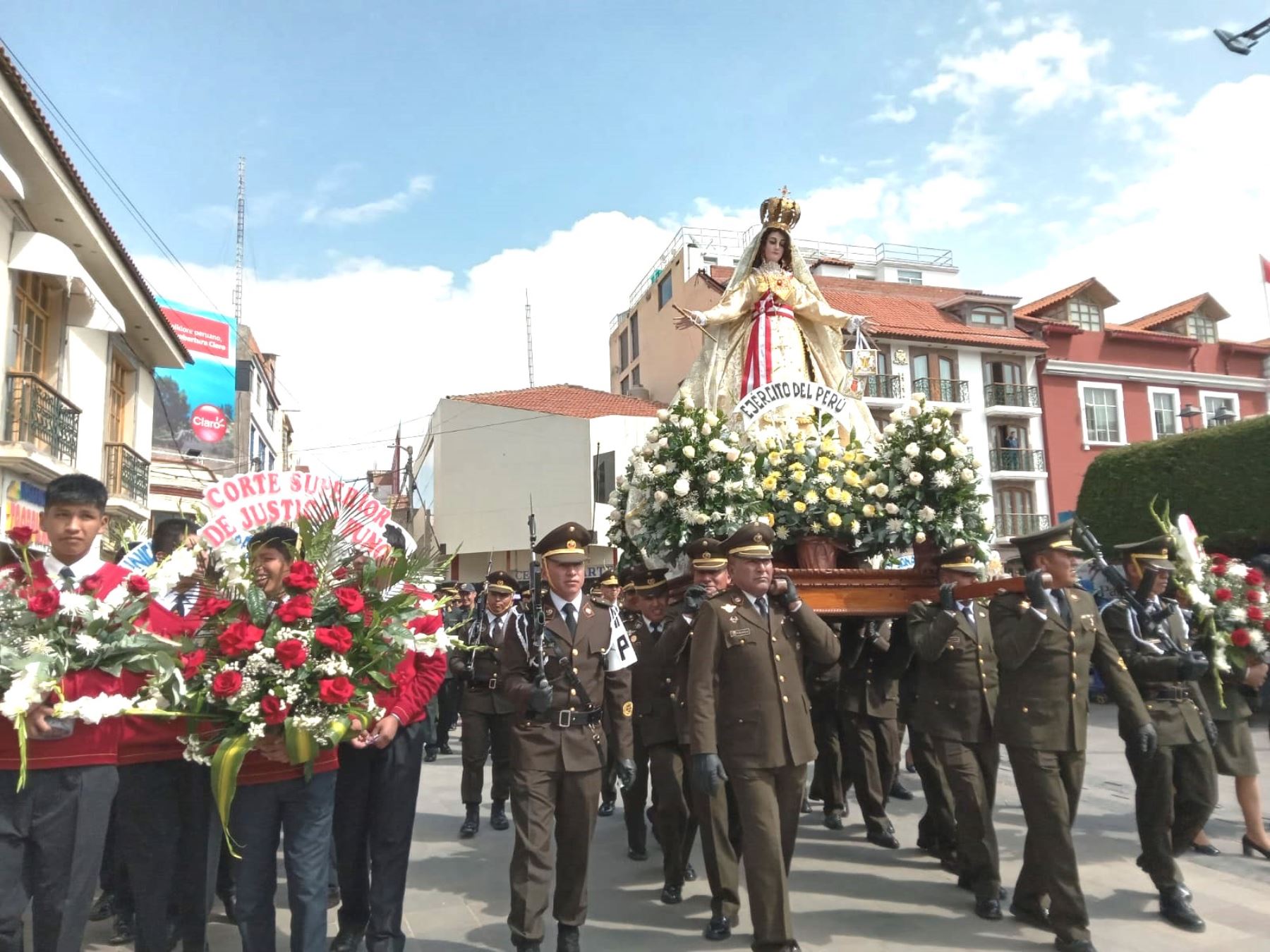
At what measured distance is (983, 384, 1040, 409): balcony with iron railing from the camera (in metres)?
31.1

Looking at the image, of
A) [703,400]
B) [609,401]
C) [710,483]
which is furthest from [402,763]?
[609,401]

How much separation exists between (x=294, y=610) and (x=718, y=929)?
2685 mm

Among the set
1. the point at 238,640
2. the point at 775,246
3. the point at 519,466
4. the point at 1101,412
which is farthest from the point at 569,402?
the point at 238,640

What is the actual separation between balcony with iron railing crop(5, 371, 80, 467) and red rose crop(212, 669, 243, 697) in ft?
31.5

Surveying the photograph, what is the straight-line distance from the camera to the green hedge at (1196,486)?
50.6 ft

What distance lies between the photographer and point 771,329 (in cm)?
768

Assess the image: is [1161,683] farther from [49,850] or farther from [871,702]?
[49,850]

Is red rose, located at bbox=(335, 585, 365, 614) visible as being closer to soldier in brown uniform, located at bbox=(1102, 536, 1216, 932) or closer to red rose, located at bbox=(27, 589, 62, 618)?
red rose, located at bbox=(27, 589, 62, 618)

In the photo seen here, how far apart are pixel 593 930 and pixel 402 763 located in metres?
1.37

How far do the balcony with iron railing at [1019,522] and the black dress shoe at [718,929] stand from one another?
27938 millimetres

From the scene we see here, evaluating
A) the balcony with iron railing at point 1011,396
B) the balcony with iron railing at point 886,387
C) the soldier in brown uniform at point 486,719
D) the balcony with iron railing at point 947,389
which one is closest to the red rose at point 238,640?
the soldier in brown uniform at point 486,719

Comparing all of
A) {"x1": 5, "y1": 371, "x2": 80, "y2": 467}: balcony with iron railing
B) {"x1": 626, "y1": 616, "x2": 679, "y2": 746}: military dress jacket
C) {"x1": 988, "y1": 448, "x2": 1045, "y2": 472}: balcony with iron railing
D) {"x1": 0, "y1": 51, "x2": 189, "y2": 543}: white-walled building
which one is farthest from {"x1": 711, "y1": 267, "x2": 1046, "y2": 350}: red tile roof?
A: {"x1": 626, "y1": 616, "x2": 679, "y2": 746}: military dress jacket

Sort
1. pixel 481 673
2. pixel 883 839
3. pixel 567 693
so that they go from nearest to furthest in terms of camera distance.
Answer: pixel 567 693 < pixel 883 839 < pixel 481 673

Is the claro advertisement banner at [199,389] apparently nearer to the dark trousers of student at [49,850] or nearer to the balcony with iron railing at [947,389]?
the balcony with iron railing at [947,389]
